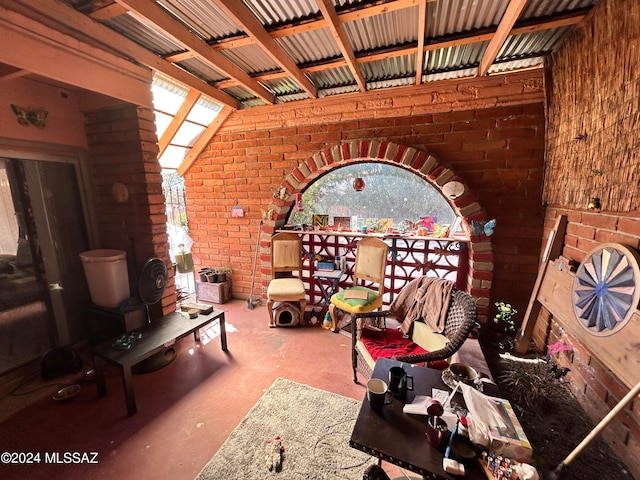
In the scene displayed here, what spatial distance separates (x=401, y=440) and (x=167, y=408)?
1852 mm

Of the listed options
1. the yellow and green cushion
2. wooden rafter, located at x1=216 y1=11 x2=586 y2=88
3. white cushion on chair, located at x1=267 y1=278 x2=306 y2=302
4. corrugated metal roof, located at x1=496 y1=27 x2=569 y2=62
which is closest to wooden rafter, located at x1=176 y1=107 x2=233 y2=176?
wooden rafter, located at x1=216 y1=11 x2=586 y2=88

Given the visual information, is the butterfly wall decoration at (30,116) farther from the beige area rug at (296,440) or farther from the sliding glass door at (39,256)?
the beige area rug at (296,440)

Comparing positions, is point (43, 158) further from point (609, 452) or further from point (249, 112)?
point (609, 452)

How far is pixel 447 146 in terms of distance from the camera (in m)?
2.95

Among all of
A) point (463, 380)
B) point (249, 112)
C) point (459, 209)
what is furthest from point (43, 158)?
point (459, 209)

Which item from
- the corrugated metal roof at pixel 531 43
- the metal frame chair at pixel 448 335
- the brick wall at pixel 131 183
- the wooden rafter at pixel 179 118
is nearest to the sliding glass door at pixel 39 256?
the brick wall at pixel 131 183

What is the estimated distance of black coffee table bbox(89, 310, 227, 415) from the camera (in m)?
1.93

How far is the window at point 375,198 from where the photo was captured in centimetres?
339

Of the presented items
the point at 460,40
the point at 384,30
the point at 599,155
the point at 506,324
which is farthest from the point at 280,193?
the point at 506,324

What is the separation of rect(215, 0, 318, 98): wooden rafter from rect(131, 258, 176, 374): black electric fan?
2.09 meters

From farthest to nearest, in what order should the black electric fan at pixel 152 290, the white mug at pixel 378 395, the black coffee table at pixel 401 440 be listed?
1. the black electric fan at pixel 152 290
2. the white mug at pixel 378 395
3. the black coffee table at pixel 401 440

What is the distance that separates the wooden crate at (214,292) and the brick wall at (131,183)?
1.13m

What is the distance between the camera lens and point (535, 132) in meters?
2.65

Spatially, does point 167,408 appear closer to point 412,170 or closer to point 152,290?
point 152,290
